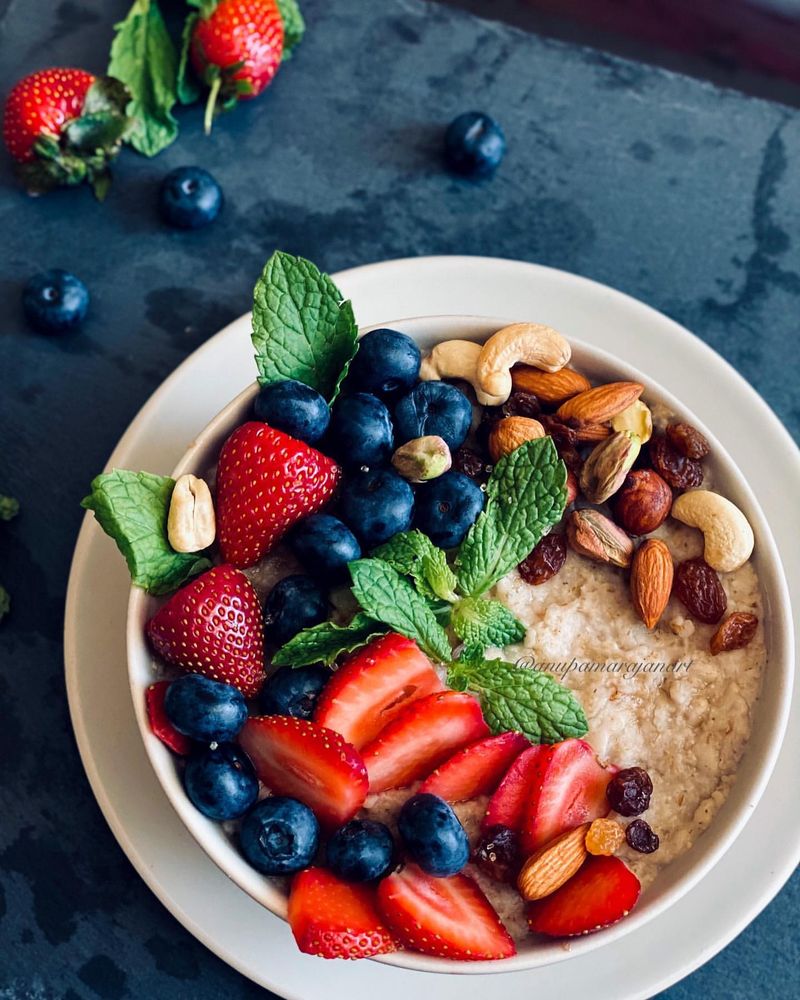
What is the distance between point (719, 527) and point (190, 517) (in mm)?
741

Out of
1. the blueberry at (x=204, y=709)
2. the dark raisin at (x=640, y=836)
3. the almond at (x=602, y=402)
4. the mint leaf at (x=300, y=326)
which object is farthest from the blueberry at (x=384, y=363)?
the dark raisin at (x=640, y=836)

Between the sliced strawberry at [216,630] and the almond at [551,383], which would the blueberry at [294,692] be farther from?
the almond at [551,383]

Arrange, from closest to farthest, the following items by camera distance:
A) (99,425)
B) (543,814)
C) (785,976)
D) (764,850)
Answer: (543,814) < (764,850) < (785,976) < (99,425)

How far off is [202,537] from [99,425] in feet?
1.82

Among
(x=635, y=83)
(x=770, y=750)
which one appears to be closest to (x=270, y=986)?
(x=770, y=750)

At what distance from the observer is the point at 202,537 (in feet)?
4.77

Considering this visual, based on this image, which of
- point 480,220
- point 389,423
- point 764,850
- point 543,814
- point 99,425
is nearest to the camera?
point 543,814

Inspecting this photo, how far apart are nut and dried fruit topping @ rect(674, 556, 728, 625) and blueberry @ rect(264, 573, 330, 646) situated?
52cm

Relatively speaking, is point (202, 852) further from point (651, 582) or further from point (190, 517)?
point (651, 582)

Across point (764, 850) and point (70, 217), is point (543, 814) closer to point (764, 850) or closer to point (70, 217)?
point (764, 850)

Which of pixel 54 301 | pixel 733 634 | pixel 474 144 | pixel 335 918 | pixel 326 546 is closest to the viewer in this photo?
pixel 335 918

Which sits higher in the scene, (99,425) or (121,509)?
(121,509)

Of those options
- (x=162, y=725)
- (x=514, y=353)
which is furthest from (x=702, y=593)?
(x=162, y=725)

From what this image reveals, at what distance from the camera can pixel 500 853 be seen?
1.40m
